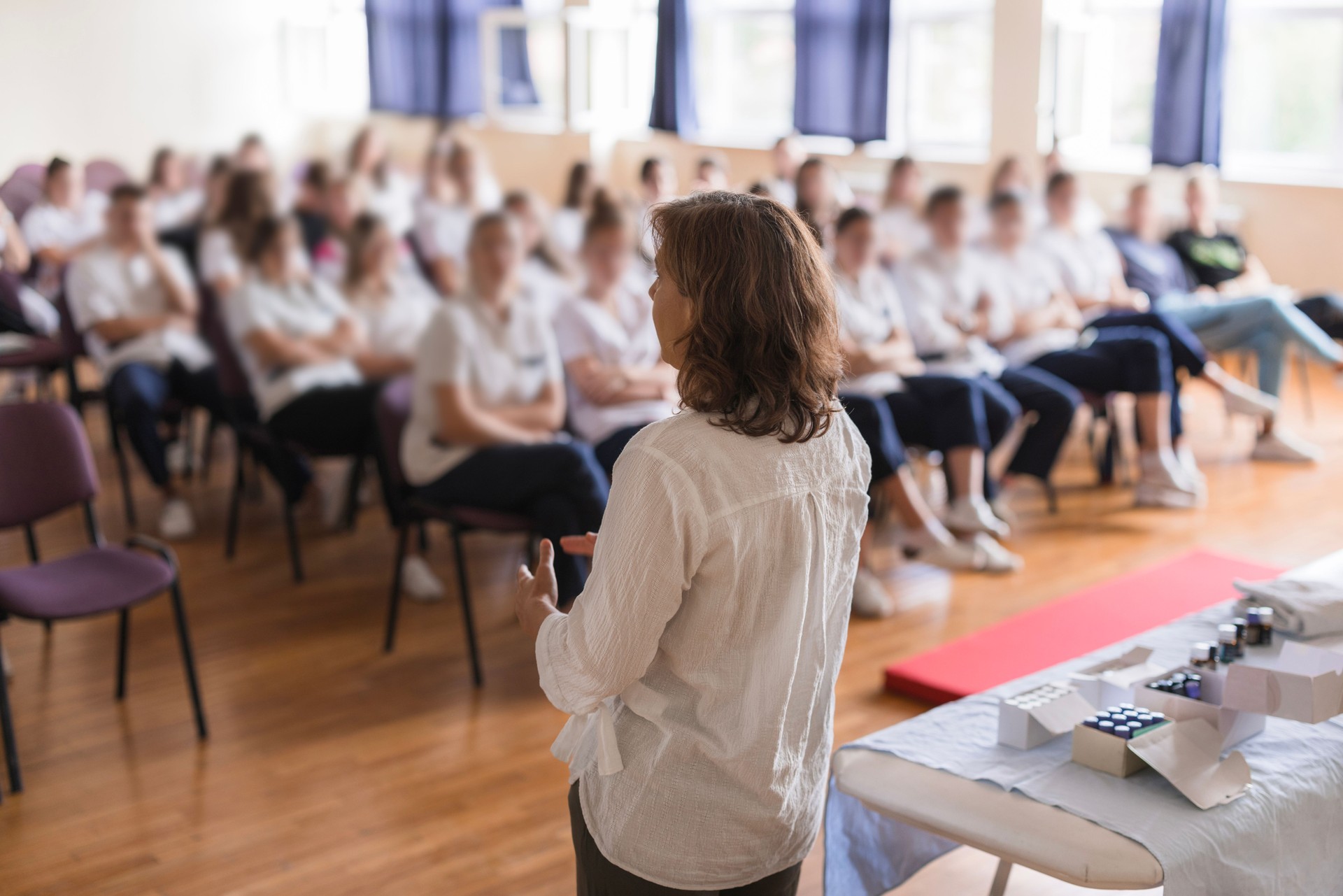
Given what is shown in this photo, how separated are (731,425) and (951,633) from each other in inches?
99.5

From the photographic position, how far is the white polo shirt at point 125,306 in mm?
4598

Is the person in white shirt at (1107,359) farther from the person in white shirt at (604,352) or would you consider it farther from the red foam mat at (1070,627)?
the person in white shirt at (604,352)

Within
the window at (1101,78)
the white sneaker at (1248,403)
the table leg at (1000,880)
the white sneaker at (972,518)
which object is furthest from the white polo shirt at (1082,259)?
the table leg at (1000,880)

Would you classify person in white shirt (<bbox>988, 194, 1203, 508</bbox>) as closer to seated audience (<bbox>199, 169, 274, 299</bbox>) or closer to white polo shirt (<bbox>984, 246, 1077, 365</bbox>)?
white polo shirt (<bbox>984, 246, 1077, 365</bbox>)

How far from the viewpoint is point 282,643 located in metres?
3.58

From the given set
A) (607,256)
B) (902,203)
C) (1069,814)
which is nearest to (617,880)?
(1069,814)

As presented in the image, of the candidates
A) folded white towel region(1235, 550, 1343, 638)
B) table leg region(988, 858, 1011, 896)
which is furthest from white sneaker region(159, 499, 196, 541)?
folded white towel region(1235, 550, 1343, 638)

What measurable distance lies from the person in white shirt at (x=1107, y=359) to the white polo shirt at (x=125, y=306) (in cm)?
302

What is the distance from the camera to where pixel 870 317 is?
4473mm

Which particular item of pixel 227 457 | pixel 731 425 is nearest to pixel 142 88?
pixel 227 457

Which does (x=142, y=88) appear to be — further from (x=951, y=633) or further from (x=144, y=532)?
(x=951, y=633)

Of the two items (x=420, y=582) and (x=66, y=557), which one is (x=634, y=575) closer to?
(x=66, y=557)

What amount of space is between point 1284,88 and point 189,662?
282 inches

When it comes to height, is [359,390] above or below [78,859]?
above
